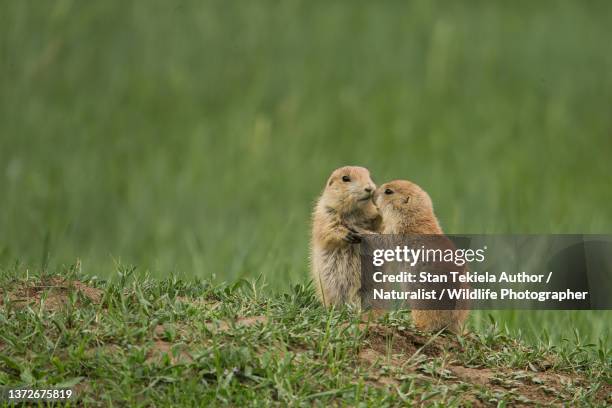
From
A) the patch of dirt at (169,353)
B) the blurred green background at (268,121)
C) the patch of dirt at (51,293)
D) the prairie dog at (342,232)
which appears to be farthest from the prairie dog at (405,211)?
the blurred green background at (268,121)

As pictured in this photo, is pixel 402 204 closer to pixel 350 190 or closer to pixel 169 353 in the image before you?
pixel 350 190

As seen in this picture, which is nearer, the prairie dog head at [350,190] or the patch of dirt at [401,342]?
the patch of dirt at [401,342]

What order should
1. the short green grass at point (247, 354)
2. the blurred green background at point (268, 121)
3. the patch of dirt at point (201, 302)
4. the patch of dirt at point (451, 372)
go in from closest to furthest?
the short green grass at point (247, 354), the patch of dirt at point (451, 372), the patch of dirt at point (201, 302), the blurred green background at point (268, 121)

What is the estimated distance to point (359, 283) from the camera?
5.98 m

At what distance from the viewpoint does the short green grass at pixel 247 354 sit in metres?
4.83

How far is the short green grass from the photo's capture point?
4828mm

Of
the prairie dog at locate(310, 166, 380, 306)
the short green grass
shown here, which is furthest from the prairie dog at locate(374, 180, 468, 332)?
the short green grass

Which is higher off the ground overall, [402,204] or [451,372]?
[402,204]

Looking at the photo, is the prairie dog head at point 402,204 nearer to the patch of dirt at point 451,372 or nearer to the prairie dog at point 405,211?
the prairie dog at point 405,211

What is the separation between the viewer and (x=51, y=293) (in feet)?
18.3

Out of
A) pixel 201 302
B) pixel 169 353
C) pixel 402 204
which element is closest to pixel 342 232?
pixel 402 204

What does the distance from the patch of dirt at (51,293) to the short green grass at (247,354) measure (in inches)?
0.4

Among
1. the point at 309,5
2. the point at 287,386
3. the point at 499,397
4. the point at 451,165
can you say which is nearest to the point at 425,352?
the point at 499,397

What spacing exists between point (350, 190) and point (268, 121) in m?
6.21
